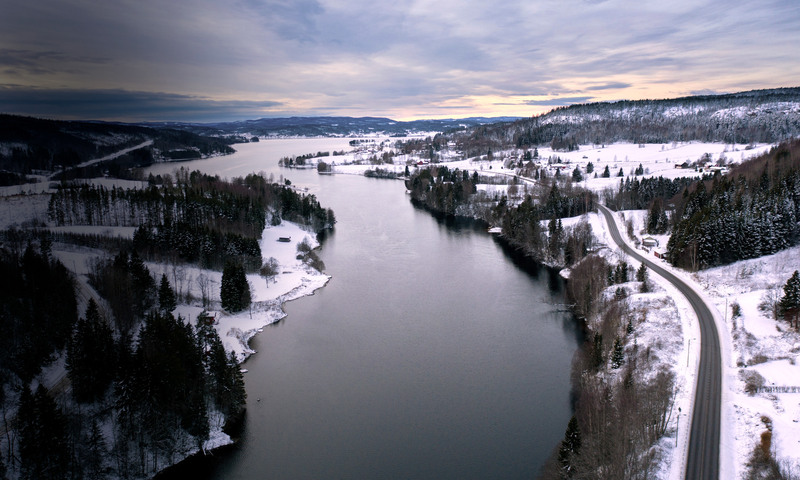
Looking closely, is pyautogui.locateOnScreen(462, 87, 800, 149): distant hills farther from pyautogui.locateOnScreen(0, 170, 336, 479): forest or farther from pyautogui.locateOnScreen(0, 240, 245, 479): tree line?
pyautogui.locateOnScreen(0, 240, 245, 479): tree line

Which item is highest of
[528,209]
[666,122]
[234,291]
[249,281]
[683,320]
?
[666,122]

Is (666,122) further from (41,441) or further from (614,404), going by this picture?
(41,441)

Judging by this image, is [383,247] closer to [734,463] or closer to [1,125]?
[734,463]

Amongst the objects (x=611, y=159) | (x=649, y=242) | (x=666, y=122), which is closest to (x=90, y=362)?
(x=649, y=242)

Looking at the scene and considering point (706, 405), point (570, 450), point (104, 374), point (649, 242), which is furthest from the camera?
point (649, 242)

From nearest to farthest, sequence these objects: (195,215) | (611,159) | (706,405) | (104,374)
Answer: (706,405)
(104,374)
(195,215)
(611,159)

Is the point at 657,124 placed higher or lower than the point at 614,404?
higher

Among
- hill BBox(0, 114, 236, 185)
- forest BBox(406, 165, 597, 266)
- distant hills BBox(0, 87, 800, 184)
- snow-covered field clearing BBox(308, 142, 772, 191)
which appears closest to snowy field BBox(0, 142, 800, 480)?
forest BBox(406, 165, 597, 266)

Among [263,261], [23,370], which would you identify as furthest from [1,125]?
[23,370]
